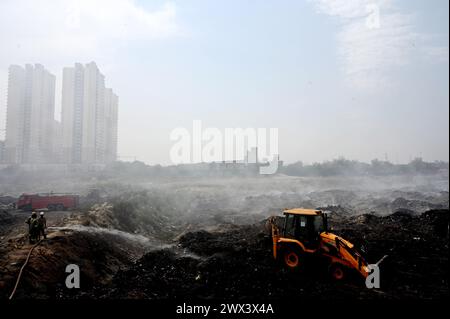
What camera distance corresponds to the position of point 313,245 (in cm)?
916

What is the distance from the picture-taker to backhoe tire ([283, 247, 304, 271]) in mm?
9148

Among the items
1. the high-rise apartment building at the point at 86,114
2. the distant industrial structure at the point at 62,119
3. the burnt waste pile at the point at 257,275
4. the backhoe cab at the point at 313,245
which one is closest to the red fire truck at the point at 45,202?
the distant industrial structure at the point at 62,119

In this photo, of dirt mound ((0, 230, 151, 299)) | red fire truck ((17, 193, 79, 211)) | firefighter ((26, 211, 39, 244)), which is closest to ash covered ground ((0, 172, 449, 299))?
dirt mound ((0, 230, 151, 299))

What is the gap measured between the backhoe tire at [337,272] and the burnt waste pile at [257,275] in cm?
22

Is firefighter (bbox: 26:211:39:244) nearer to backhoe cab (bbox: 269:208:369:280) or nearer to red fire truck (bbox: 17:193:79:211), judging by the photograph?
backhoe cab (bbox: 269:208:369:280)

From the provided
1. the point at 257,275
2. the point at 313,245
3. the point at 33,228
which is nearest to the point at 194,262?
the point at 257,275

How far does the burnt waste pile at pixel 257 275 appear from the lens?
27.0 feet

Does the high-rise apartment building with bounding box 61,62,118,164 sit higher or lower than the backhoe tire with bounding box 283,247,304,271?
higher

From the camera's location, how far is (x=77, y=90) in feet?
103

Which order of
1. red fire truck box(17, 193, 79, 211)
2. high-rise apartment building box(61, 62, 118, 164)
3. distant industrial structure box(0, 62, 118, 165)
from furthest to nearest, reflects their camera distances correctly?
high-rise apartment building box(61, 62, 118, 164), distant industrial structure box(0, 62, 118, 165), red fire truck box(17, 193, 79, 211)

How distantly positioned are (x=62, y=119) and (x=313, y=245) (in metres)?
30.6
